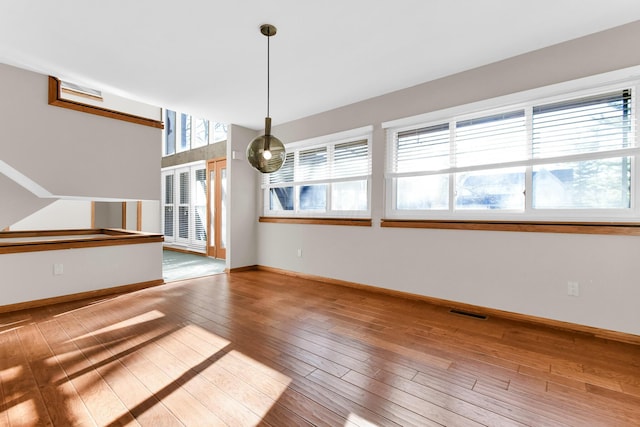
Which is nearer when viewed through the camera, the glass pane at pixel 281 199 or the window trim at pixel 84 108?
the window trim at pixel 84 108

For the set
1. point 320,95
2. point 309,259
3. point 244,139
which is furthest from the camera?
point 244,139

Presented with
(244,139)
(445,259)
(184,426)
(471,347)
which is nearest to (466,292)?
(445,259)

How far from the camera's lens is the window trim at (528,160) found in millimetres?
2447

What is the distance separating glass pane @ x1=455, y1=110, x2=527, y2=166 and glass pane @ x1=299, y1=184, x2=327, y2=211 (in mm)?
2034

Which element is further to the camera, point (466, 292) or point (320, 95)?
point (320, 95)

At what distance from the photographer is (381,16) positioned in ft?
7.65

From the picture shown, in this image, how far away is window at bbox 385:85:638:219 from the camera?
2.54 meters

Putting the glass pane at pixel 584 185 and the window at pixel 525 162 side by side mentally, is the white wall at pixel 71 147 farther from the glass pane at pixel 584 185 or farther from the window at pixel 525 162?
the glass pane at pixel 584 185

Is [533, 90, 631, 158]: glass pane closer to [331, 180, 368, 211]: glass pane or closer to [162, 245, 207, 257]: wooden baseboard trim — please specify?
[331, 180, 368, 211]: glass pane

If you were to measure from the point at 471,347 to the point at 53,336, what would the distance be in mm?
3447

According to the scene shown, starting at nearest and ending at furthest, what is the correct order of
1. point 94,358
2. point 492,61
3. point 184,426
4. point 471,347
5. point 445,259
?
point 184,426 < point 94,358 < point 471,347 < point 492,61 < point 445,259

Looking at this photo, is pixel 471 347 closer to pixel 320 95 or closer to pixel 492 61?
pixel 492 61

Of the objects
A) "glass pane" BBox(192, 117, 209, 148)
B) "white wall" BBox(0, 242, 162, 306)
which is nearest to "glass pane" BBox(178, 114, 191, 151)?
"glass pane" BBox(192, 117, 209, 148)

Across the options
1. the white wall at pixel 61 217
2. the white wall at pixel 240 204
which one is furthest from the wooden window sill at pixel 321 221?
the white wall at pixel 61 217
